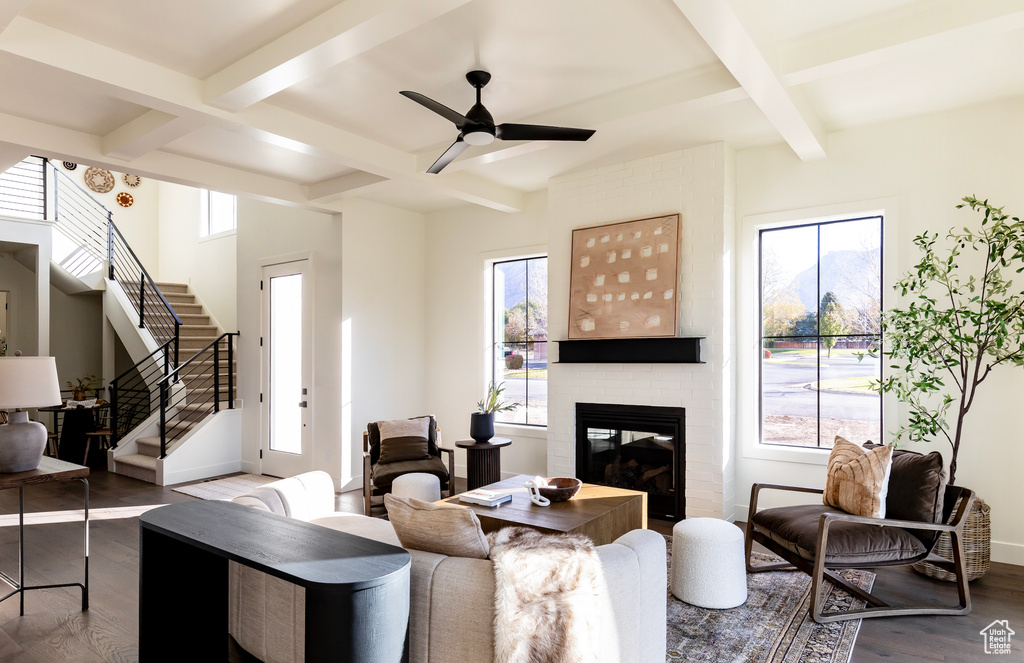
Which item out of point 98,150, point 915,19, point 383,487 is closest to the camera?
point 915,19

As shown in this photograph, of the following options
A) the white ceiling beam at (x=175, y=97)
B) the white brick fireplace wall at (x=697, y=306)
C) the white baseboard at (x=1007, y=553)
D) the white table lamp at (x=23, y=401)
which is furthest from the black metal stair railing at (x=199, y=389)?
the white baseboard at (x=1007, y=553)

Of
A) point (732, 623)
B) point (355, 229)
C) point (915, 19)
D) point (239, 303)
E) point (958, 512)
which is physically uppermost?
point (915, 19)

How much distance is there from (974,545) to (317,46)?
4.42 m

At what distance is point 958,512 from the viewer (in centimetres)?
325

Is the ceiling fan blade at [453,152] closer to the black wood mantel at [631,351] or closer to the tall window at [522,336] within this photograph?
the black wood mantel at [631,351]

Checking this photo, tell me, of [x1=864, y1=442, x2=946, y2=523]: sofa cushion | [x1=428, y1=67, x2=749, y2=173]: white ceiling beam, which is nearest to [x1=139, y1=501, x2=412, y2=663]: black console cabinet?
[x1=864, y1=442, x2=946, y2=523]: sofa cushion

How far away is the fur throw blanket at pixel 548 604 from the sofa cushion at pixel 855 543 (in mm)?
1588

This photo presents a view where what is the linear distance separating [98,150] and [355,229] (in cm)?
226

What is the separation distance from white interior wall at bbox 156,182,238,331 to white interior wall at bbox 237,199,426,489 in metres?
1.83

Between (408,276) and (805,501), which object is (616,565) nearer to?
(805,501)

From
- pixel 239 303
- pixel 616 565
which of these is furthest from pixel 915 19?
pixel 239 303

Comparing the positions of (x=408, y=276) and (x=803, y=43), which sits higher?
(x=803, y=43)

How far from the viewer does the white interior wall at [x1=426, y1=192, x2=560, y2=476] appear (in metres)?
6.20

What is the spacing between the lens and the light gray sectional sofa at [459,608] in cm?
206
